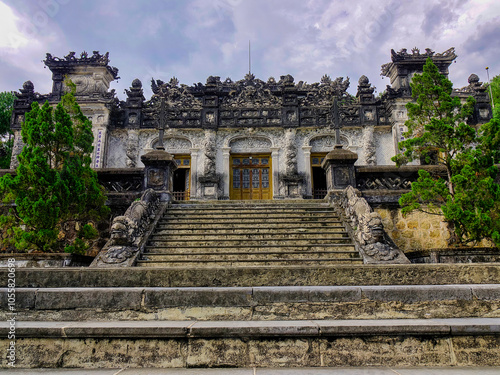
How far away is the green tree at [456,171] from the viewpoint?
7.76m

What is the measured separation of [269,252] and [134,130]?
13.1 metres

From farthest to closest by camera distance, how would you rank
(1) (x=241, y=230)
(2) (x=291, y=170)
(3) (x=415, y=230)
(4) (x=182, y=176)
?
(4) (x=182, y=176)
(2) (x=291, y=170)
(3) (x=415, y=230)
(1) (x=241, y=230)

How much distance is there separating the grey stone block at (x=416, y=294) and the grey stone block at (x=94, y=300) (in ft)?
7.77

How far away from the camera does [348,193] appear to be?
30.4 ft

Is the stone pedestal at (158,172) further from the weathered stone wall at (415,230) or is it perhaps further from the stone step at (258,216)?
the weathered stone wall at (415,230)

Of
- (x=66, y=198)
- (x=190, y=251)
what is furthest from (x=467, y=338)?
(x=66, y=198)

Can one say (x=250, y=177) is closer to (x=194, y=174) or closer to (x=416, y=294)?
(x=194, y=174)

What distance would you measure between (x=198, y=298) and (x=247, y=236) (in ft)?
13.9

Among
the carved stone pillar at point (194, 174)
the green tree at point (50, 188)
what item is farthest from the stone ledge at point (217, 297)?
the carved stone pillar at point (194, 174)

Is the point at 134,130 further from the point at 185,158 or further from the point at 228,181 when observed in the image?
the point at 228,181

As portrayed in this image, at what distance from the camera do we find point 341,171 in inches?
405

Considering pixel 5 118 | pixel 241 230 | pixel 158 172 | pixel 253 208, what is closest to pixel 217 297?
pixel 241 230

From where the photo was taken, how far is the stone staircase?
7.08m

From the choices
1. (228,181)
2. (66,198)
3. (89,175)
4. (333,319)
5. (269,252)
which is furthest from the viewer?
(228,181)
